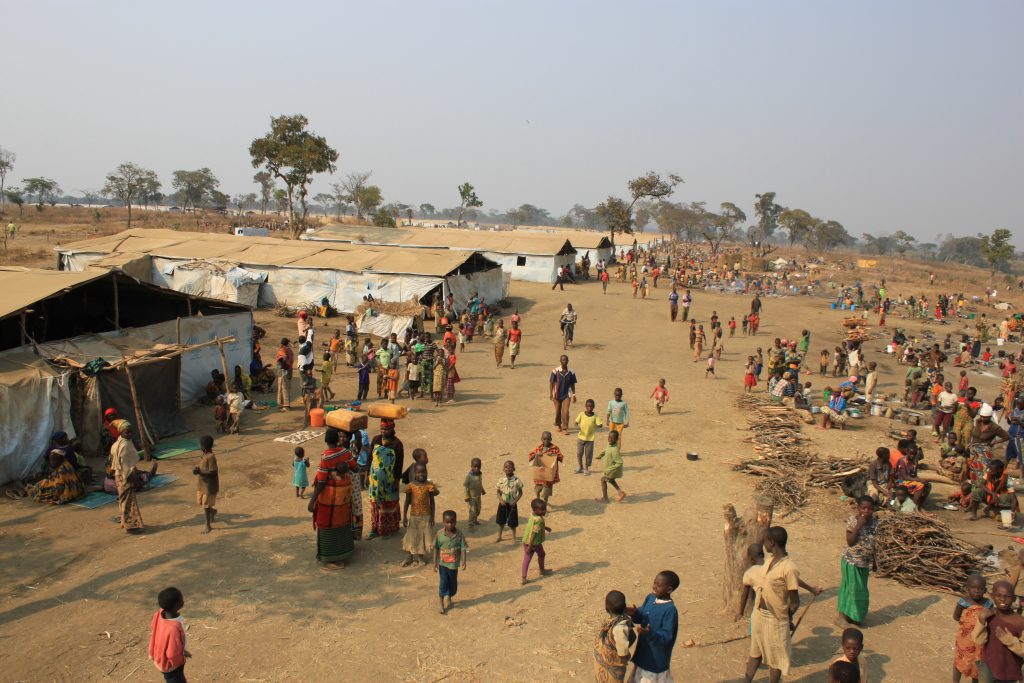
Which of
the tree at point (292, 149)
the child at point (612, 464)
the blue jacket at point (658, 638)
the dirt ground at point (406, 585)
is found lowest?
the dirt ground at point (406, 585)

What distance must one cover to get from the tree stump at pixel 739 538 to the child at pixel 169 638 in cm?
543

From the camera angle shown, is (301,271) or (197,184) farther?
(197,184)

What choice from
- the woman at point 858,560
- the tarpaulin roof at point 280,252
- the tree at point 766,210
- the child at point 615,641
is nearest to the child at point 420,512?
the child at point 615,641

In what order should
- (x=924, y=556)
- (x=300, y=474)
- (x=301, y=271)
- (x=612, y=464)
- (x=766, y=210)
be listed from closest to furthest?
(x=924, y=556), (x=300, y=474), (x=612, y=464), (x=301, y=271), (x=766, y=210)

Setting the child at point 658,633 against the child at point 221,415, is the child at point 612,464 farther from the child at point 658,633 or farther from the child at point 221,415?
the child at point 221,415

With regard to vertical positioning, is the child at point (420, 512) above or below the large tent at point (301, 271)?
below

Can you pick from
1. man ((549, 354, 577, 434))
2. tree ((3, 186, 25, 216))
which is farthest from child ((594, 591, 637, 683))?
tree ((3, 186, 25, 216))

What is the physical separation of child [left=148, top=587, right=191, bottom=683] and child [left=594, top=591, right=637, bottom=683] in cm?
343

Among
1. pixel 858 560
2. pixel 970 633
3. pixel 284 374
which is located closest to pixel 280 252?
pixel 284 374

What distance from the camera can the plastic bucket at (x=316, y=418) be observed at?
13414 mm

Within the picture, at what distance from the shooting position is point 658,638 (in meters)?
4.76

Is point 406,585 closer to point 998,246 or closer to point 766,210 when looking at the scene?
point 998,246

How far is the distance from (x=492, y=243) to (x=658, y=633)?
38720 millimetres

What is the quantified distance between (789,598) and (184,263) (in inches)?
1173
